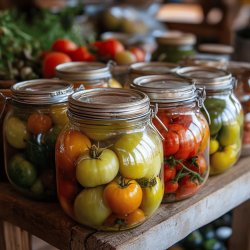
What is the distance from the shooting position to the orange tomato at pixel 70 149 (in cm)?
62

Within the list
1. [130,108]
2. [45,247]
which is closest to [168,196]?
[130,108]

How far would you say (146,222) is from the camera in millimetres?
Answer: 692

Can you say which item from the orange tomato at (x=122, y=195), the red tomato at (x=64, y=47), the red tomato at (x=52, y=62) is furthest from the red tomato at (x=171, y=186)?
the red tomato at (x=64, y=47)

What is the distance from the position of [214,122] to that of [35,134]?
12.6 inches

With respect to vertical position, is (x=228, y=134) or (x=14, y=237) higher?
(x=228, y=134)

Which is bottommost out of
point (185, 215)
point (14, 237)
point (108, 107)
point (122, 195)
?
point (14, 237)

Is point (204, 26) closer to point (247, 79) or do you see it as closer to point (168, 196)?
point (247, 79)

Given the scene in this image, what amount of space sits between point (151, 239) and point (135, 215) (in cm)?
6

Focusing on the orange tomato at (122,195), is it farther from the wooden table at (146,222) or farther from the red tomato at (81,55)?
the red tomato at (81,55)

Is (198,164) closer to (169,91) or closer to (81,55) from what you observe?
(169,91)

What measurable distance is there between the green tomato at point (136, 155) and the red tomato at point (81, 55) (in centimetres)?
53

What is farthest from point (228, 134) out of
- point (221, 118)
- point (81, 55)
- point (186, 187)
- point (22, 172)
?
point (81, 55)

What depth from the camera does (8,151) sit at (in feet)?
2.46

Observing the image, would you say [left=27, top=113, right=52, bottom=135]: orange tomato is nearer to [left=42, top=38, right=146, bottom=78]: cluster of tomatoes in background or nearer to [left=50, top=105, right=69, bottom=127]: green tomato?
[left=50, top=105, right=69, bottom=127]: green tomato
